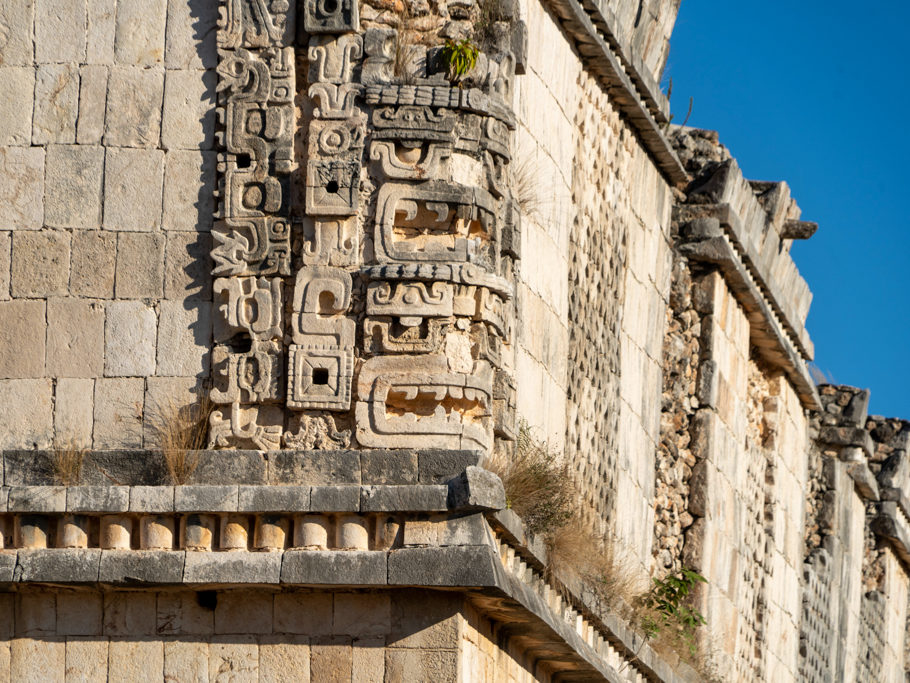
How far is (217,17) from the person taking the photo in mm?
10211

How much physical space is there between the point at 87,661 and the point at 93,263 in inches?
77.4

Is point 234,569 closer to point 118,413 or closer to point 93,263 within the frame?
point 118,413

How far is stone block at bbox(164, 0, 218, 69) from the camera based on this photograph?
1022 cm

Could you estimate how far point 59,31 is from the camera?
1030 cm

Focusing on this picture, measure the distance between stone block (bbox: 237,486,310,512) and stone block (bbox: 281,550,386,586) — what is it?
0.23 meters

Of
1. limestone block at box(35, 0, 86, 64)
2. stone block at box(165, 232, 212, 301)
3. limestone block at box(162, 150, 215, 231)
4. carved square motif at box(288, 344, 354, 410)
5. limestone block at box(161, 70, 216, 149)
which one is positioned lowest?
carved square motif at box(288, 344, 354, 410)

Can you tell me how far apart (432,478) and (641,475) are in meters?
4.79

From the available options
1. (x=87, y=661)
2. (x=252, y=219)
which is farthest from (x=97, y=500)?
(x=252, y=219)

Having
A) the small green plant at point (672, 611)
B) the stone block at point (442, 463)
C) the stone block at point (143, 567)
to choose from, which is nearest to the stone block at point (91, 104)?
the stone block at point (143, 567)

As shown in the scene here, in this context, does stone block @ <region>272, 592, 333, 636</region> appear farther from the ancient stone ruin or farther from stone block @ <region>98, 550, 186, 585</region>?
stone block @ <region>98, 550, 186, 585</region>

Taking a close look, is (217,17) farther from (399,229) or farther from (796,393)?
(796,393)

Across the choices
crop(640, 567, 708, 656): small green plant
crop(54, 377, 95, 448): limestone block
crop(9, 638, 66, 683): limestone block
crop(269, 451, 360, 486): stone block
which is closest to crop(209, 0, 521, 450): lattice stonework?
crop(269, 451, 360, 486): stone block

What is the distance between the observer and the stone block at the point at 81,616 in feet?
31.2

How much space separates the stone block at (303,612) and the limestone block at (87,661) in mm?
811
